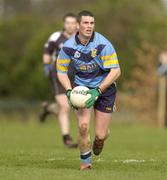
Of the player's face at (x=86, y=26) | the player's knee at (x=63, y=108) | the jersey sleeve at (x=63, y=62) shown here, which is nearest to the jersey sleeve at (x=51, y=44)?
the player's knee at (x=63, y=108)

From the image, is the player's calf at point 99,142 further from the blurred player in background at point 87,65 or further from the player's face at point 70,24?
the player's face at point 70,24

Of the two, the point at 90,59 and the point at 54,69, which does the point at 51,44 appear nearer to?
the point at 54,69

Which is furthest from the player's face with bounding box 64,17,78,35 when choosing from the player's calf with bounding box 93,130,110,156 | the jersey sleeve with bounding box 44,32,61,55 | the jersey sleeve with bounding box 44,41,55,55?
the player's calf with bounding box 93,130,110,156

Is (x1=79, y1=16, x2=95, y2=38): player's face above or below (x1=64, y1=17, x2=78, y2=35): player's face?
above

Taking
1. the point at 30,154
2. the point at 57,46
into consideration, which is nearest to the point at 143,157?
the point at 30,154

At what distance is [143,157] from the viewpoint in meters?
12.0

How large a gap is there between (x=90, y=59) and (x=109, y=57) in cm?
24

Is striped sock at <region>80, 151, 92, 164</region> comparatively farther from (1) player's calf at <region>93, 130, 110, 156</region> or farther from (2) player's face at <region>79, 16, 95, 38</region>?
(2) player's face at <region>79, 16, 95, 38</region>

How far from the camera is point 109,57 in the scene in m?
10.3

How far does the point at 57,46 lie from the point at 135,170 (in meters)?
6.18

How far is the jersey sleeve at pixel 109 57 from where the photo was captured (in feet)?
33.6

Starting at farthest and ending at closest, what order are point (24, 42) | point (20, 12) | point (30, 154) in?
point (20, 12), point (24, 42), point (30, 154)

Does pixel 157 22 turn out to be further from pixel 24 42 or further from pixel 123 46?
pixel 24 42

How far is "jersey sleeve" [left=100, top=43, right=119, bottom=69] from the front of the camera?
10.2m
